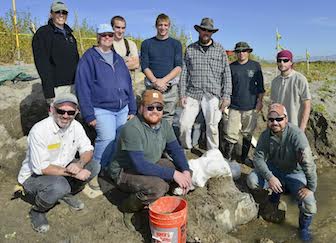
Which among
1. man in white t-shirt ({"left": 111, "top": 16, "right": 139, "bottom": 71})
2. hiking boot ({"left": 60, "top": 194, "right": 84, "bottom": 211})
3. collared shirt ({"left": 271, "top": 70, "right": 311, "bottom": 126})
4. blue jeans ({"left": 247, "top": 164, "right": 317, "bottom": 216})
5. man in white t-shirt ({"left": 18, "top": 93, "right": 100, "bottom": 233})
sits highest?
man in white t-shirt ({"left": 111, "top": 16, "right": 139, "bottom": 71})

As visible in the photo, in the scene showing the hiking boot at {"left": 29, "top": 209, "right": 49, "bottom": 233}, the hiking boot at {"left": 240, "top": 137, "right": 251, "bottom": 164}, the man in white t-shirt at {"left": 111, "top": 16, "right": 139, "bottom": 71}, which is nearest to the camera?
the hiking boot at {"left": 29, "top": 209, "right": 49, "bottom": 233}

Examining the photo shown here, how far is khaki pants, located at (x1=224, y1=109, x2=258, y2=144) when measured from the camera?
6008mm

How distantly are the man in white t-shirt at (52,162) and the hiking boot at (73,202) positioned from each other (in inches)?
7.0

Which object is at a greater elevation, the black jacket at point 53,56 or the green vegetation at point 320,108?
the black jacket at point 53,56

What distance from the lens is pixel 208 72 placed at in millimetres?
5543

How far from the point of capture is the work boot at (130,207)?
13.5ft

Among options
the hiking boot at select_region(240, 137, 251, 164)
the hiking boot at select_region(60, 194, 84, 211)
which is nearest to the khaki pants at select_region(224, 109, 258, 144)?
the hiking boot at select_region(240, 137, 251, 164)

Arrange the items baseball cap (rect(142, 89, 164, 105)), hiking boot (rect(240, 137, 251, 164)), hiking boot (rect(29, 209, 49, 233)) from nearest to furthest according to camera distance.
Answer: baseball cap (rect(142, 89, 164, 105)), hiking boot (rect(29, 209, 49, 233)), hiking boot (rect(240, 137, 251, 164))

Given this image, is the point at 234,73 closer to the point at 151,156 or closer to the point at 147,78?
the point at 147,78

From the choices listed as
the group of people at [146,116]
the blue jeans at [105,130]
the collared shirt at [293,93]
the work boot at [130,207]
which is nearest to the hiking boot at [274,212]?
the group of people at [146,116]

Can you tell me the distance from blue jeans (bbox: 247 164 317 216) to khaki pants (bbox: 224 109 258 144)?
4.11 feet

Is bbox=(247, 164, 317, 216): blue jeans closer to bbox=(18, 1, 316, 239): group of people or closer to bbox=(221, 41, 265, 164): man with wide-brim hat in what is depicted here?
bbox=(18, 1, 316, 239): group of people

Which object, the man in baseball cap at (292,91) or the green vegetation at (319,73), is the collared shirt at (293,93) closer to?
the man in baseball cap at (292,91)

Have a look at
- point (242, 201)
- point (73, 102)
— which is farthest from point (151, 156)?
point (242, 201)
